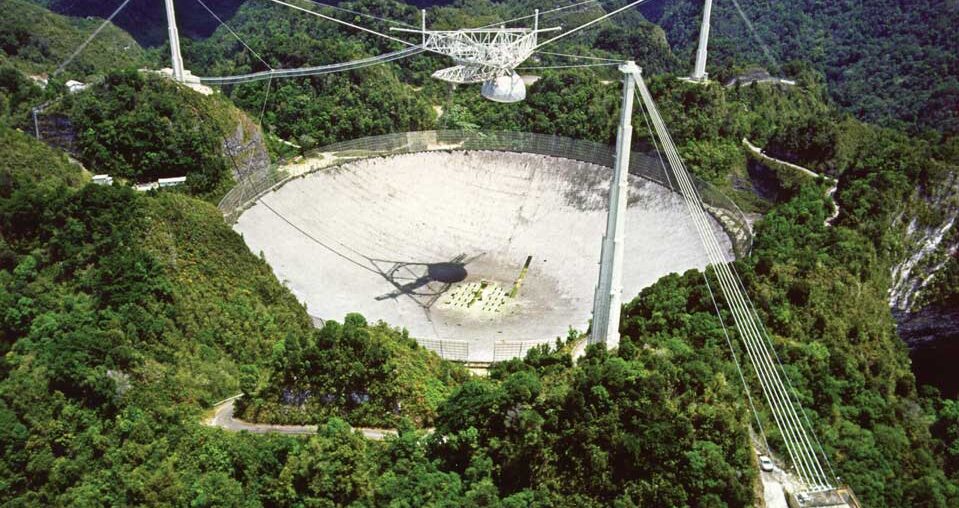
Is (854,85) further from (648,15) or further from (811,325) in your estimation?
(811,325)

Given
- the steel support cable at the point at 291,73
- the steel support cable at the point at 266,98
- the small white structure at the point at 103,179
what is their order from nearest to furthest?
the small white structure at the point at 103,179 → the steel support cable at the point at 266,98 → the steel support cable at the point at 291,73

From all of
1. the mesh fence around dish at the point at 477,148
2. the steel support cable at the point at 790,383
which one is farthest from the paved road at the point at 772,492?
the mesh fence around dish at the point at 477,148

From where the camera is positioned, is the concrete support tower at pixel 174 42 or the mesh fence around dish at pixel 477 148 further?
the concrete support tower at pixel 174 42

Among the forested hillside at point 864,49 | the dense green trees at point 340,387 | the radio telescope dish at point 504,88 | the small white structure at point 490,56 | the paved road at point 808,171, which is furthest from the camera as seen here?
the forested hillside at point 864,49

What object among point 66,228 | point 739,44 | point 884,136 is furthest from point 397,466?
point 739,44

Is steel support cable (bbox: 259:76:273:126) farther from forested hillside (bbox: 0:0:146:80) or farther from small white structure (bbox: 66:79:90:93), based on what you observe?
forested hillside (bbox: 0:0:146:80)

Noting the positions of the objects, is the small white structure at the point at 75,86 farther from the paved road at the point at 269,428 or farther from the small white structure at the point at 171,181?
the paved road at the point at 269,428

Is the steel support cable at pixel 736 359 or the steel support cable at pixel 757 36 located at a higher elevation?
the steel support cable at pixel 757 36

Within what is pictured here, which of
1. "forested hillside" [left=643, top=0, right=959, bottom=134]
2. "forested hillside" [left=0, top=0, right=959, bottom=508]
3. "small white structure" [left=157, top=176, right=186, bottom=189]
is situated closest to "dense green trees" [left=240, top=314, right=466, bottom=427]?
"forested hillside" [left=0, top=0, right=959, bottom=508]
